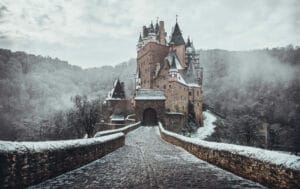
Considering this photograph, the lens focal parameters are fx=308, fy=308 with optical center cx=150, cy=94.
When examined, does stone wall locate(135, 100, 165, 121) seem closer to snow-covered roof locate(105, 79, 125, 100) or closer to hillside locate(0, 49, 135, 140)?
snow-covered roof locate(105, 79, 125, 100)

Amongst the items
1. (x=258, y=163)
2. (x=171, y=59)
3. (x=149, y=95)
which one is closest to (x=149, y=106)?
(x=149, y=95)

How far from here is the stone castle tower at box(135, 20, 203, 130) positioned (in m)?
46.7

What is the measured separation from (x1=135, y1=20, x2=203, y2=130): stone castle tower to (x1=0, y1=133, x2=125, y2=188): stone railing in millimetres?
36067

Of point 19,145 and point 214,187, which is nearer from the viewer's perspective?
point 19,145

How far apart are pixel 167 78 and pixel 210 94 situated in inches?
2292

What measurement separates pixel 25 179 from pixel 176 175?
13.3ft

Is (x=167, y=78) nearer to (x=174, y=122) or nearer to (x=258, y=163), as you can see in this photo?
(x=174, y=122)

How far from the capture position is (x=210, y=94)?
114875 millimetres

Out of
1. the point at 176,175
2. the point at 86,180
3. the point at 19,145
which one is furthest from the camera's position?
the point at 176,175

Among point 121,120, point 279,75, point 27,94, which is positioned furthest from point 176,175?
point 279,75

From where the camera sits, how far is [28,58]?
12912 cm

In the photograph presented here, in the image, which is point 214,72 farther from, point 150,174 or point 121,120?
point 150,174

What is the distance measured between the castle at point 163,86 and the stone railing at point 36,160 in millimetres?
35937

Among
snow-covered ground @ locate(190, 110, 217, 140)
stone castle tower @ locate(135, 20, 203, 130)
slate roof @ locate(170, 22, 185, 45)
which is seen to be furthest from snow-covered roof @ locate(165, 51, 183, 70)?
snow-covered ground @ locate(190, 110, 217, 140)
